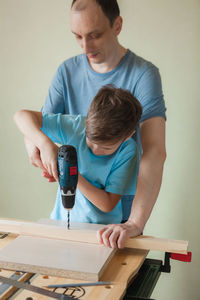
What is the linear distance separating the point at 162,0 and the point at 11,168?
178 centimetres

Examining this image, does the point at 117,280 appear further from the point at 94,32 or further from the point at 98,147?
the point at 94,32

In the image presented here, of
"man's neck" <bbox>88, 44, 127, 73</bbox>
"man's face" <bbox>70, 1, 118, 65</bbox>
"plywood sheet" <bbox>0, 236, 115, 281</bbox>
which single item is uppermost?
"man's face" <bbox>70, 1, 118, 65</bbox>

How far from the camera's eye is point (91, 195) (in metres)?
1.82

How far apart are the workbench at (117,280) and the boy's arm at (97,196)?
22 cm

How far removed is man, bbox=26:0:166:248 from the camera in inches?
71.8

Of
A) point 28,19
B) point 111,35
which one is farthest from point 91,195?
point 28,19

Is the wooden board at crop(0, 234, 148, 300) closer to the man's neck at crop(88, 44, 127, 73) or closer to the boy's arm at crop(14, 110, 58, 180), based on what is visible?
the boy's arm at crop(14, 110, 58, 180)

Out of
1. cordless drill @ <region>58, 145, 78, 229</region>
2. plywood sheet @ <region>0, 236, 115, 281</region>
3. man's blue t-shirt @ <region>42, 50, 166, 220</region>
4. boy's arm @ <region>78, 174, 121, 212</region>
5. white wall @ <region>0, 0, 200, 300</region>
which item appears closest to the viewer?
plywood sheet @ <region>0, 236, 115, 281</region>

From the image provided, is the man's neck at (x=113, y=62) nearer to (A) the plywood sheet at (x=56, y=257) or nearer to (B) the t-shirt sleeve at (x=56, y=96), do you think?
(B) the t-shirt sleeve at (x=56, y=96)

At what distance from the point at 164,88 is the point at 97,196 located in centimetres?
145

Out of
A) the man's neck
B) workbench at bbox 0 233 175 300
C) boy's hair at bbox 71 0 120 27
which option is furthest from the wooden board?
boy's hair at bbox 71 0 120 27

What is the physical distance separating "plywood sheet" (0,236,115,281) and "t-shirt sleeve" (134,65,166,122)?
69 cm

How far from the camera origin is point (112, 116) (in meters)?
1.69

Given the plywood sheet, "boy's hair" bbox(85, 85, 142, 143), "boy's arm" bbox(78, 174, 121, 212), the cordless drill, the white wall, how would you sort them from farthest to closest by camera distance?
the white wall
"boy's arm" bbox(78, 174, 121, 212)
"boy's hair" bbox(85, 85, 142, 143)
the cordless drill
the plywood sheet
